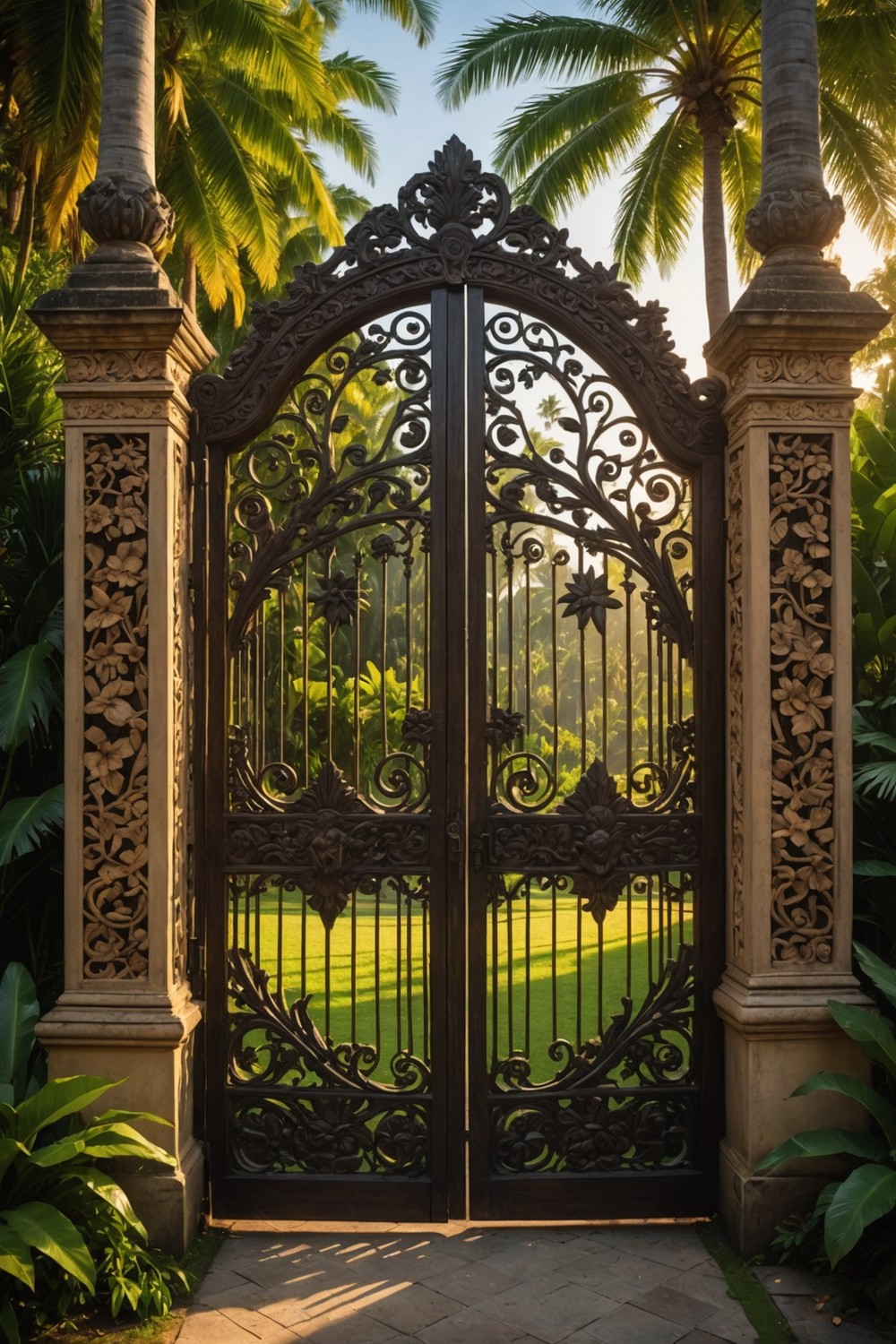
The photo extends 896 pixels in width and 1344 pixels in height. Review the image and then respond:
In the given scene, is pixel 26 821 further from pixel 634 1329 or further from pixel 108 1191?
pixel 634 1329

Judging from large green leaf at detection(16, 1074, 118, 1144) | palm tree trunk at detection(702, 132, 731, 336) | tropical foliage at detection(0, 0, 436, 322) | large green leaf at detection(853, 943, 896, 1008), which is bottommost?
large green leaf at detection(16, 1074, 118, 1144)

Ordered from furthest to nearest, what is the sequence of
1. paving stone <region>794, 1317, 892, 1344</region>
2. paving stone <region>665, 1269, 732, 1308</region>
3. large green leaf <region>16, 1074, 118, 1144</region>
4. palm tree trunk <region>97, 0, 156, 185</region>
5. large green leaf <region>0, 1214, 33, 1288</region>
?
palm tree trunk <region>97, 0, 156, 185</region>
paving stone <region>665, 1269, 732, 1308</region>
large green leaf <region>16, 1074, 118, 1144</region>
paving stone <region>794, 1317, 892, 1344</region>
large green leaf <region>0, 1214, 33, 1288</region>

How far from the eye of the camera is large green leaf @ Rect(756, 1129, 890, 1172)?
12.3ft

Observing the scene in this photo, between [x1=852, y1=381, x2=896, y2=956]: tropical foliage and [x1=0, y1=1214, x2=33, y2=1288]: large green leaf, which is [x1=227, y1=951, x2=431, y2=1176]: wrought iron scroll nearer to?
[x1=0, y1=1214, x2=33, y2=1288]: large green leaf

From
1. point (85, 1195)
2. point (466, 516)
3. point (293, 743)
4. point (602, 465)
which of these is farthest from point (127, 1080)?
A: point (293, 743)

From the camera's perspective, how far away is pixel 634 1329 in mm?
3516

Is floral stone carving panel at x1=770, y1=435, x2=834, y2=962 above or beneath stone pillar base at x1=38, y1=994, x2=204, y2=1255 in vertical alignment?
above

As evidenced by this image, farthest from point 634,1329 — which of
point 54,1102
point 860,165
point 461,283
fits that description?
Result: point 860,165

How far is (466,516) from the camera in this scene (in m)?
4.41

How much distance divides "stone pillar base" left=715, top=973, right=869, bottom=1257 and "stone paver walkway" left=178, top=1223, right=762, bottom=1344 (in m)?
0.29

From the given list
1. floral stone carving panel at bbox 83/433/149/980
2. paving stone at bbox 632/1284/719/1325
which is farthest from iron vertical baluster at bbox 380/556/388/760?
paving stone at bbox 632/1284/719/1325

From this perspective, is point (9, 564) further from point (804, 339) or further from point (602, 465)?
point (804, 339)

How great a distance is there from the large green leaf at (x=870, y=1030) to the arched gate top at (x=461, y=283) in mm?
2186

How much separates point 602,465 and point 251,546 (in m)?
1.46
